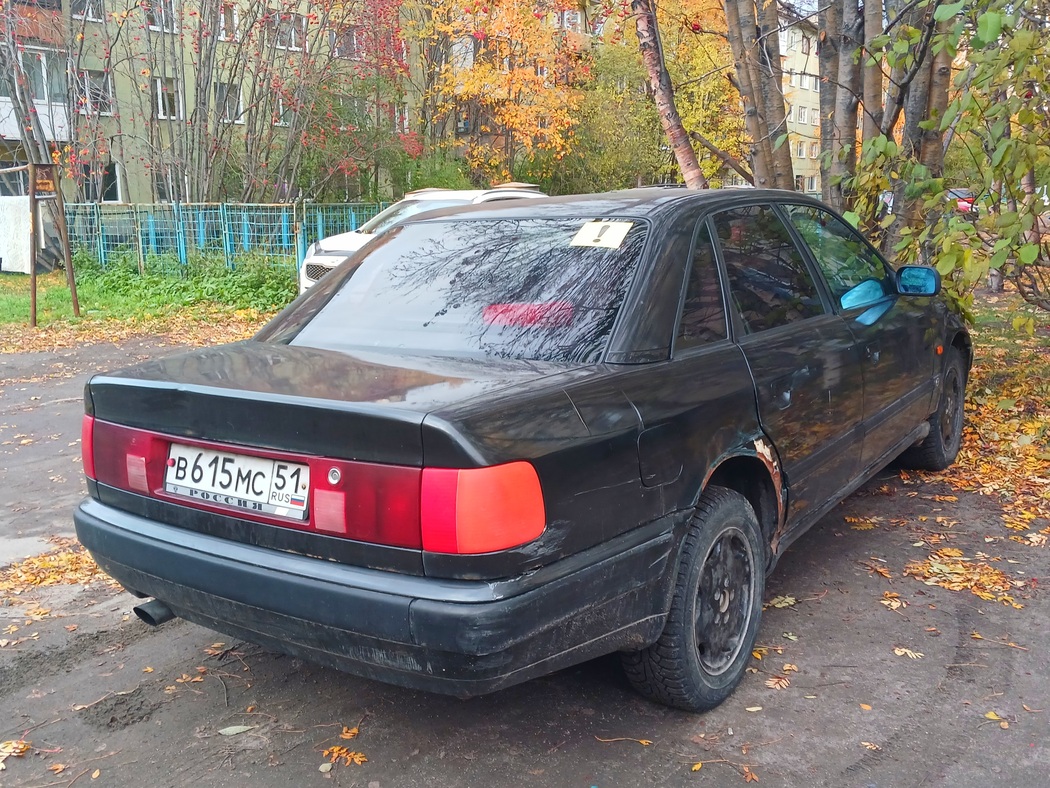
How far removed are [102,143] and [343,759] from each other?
66.6ft

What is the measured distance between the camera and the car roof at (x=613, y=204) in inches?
131

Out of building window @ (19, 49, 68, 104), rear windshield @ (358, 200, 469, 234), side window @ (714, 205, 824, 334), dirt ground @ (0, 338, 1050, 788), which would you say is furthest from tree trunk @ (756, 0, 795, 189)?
building window @ (19, 49, 68, 104)

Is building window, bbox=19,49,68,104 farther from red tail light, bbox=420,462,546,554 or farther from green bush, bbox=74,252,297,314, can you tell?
red tail light, bbox=420,462,546,554

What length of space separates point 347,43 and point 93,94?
5509 mm

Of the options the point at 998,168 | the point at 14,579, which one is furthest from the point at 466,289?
the point at 998,168

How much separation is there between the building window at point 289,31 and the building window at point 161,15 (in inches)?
81.5

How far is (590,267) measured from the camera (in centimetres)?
310

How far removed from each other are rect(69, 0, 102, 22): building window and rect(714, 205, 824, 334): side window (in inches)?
781

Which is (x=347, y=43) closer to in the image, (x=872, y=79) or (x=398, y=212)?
(x=398, y=212)

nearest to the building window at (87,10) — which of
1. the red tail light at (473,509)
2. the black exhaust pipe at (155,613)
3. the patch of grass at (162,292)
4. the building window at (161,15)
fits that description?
the building window at (161,15)

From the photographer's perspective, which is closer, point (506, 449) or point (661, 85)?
point (506, 449)

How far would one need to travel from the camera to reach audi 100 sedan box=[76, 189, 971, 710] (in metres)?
2.33

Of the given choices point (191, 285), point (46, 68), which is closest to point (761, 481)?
point (191, 285)

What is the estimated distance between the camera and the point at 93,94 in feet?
66.1
